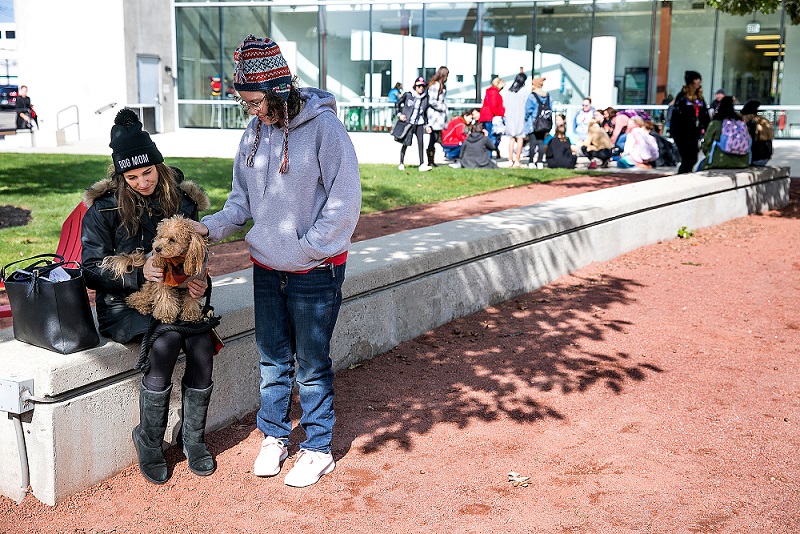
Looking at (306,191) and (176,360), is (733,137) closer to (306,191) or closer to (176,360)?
(306,191)

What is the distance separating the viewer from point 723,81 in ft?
81.1

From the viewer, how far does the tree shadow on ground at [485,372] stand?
15.9ft

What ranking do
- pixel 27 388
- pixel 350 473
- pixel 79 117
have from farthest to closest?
pixel 79 117
pixel 350 473
pixel 27 388

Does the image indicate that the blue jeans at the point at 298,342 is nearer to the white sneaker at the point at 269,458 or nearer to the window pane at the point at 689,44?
the white sneaker at the point at 269,458

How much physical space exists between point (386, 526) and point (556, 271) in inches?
185

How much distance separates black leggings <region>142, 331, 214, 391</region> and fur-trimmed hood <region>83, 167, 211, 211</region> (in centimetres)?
67

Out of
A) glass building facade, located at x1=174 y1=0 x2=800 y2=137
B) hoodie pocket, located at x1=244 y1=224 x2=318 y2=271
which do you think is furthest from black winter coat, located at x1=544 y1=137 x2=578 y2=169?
hoodie pocket, located at x1=244 y1=224 x2=318 y2=271

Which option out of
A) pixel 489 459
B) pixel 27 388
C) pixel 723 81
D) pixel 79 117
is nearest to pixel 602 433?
pixel 489 459

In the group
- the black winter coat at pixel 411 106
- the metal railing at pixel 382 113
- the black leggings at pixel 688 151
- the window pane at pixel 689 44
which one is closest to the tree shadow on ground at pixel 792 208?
the black leggings at pixel 688 151

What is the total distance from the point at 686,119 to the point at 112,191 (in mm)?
11652

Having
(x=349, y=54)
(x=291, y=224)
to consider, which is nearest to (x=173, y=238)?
(x=291, y=224)

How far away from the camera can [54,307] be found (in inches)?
144

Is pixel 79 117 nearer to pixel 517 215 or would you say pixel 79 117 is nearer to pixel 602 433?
pixel 517 215

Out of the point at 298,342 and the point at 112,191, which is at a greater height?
the point at 112,191
